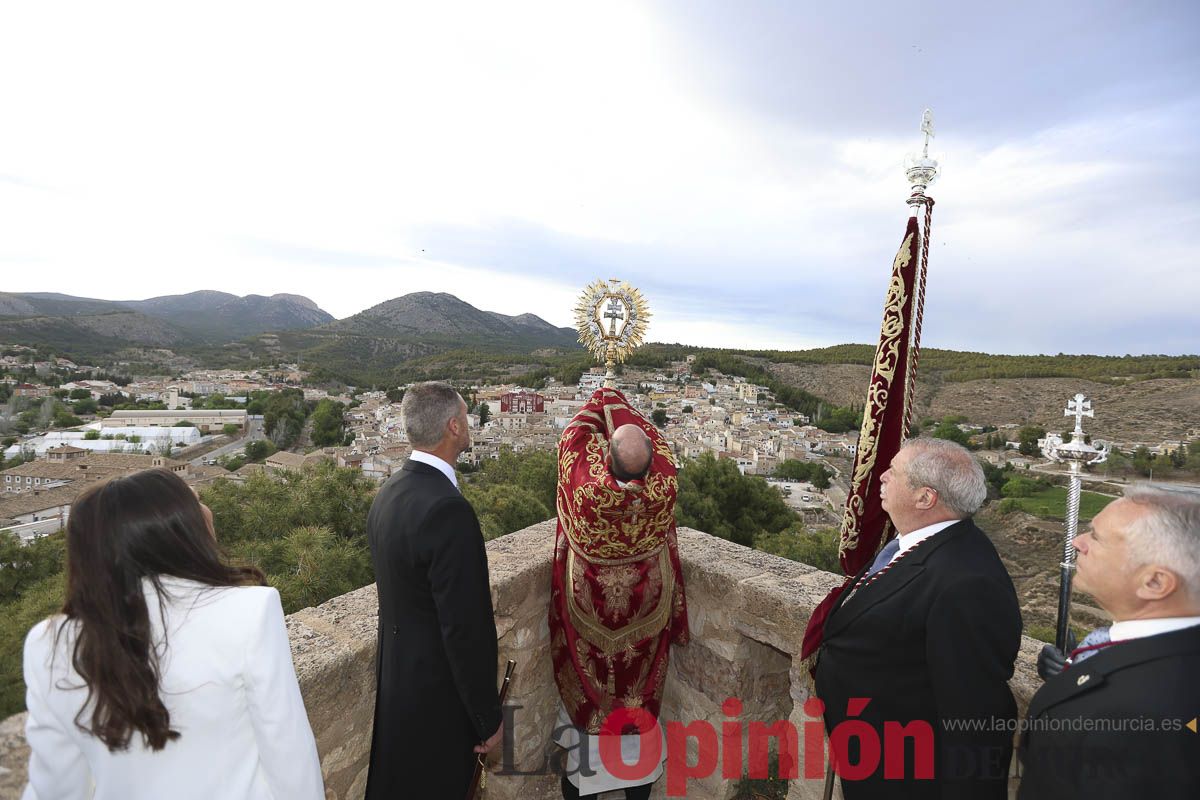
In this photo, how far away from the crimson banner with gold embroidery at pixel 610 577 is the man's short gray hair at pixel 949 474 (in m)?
0.90

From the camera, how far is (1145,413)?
8672 millimetres

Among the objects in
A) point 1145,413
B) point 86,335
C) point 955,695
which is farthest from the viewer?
point 86,335

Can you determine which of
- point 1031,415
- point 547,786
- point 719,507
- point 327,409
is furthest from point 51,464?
point 1031,415

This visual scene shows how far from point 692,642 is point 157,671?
231cm

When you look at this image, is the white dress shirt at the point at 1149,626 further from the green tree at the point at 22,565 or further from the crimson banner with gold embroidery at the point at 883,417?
the green tree at the point at 22,565

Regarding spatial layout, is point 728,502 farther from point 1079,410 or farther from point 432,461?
point 432,461

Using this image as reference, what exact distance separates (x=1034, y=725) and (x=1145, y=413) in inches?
423

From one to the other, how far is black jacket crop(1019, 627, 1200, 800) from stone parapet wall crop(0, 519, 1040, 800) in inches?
39.5

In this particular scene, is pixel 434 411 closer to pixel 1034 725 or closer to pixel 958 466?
pixel 958 466

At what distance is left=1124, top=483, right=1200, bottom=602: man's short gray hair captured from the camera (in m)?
1.01

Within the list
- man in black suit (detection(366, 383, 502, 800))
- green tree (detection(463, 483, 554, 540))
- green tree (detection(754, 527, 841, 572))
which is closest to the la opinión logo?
man in black suit (detection(366, 383, 502, 800))

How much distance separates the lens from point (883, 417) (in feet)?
6.25

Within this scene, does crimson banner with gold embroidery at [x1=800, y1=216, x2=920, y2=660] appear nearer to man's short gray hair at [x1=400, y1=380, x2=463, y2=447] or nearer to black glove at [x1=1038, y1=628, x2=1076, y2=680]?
black glove at [x1=1038, y1=628, x2=1076, y2=680]

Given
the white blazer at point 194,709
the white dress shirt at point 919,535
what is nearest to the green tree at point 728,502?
the white dress shirt at point 919,535
